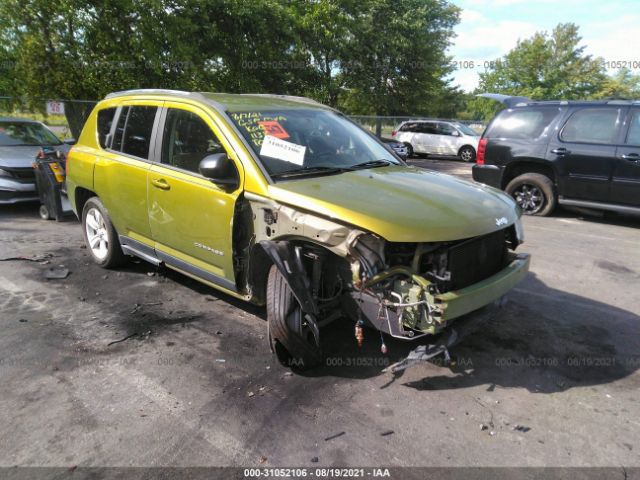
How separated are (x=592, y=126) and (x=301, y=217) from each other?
21.7 feet

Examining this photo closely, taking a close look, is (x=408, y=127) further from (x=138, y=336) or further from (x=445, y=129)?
Result: (x=138, y=336)

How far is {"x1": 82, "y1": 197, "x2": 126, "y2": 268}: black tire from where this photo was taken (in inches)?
196

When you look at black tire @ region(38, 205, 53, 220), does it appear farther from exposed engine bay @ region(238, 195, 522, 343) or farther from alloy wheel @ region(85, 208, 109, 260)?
exposed engine bay @ region(238, 195, 522, 343)

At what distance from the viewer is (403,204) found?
305 cm

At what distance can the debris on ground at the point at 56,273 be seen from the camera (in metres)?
5.09

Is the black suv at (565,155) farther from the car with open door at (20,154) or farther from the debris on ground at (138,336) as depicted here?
the car with open door at (20,154)

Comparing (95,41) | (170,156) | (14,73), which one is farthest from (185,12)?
(170,156)

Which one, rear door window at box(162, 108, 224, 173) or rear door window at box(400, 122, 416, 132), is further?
rear door window at box(400, 122, 416, 132)

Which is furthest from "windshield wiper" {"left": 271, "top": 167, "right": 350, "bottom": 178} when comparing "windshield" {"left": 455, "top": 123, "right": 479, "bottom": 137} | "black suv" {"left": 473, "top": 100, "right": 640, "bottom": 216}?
"windshield" {"left": 455, "top": 123, "right": 479, "bottom": 137}

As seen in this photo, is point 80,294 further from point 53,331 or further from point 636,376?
point 636,376

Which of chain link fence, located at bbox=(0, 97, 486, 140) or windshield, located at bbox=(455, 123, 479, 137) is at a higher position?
chain link fence, located at bbox=(0, 97, 486, 140)

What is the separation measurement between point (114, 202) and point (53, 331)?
1.44 meters

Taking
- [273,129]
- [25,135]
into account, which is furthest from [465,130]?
[273,129]

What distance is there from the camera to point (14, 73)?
12188mm
